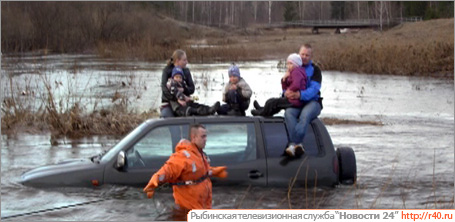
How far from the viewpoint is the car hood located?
30.8ft

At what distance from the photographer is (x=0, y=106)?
17312 mm

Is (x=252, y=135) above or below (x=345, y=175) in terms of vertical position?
above

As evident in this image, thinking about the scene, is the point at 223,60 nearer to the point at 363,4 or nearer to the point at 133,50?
the point at 133,50

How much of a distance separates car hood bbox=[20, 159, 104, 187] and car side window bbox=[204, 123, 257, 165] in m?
1.40

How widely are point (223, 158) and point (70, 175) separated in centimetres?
192

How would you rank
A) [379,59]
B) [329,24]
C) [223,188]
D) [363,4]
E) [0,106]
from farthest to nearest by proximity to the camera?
[329,24] < [363,4] < [379,59] < [0,106] < [223,188]

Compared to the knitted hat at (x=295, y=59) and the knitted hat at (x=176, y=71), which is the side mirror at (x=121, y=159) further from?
the knitted hat at (x=295, y=59)

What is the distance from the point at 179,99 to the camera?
11.0m

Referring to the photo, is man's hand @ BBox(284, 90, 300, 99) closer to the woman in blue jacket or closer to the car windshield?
the woman in blue jacket

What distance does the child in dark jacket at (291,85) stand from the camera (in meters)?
10.2

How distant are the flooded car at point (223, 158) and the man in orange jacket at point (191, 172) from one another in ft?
5.36

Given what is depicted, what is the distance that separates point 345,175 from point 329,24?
171 ft

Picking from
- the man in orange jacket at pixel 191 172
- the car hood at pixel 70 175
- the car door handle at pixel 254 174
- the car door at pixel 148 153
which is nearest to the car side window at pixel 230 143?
the car door handle at pixel 254 174

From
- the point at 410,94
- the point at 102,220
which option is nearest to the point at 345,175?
the point at 102,220
